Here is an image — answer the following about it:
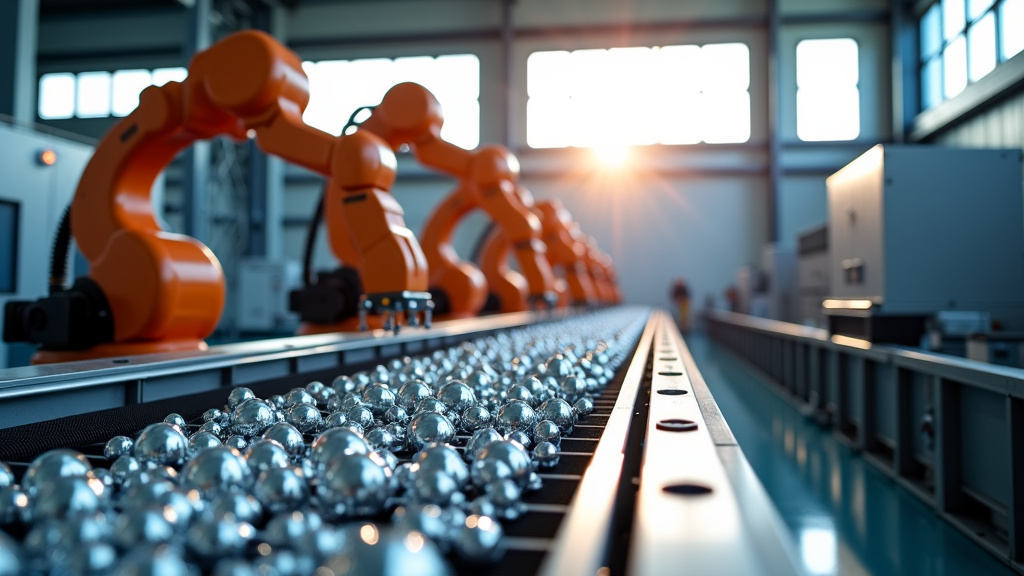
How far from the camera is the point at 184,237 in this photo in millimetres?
2686

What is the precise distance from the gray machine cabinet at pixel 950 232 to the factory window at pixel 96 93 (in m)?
13.5

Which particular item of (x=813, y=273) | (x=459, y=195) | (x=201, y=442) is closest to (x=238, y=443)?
(x=201, y=442)

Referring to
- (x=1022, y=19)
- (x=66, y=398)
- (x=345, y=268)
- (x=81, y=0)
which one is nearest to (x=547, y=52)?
(x=1022, y=19)

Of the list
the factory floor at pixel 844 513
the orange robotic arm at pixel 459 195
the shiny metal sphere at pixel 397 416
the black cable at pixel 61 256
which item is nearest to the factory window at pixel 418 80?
the orange robotic arm at pixel 459 195

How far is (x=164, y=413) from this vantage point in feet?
4.27

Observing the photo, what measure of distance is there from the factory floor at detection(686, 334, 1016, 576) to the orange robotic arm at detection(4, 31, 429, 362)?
178 centimetres

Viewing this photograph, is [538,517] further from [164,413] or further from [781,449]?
[781,449]

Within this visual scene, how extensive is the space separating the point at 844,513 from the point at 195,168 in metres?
10.4

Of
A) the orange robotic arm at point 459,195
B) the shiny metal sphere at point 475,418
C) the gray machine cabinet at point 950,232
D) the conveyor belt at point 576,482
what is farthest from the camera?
the orange robotic arm at point 459,195

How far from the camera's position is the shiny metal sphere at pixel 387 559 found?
42 centimetres

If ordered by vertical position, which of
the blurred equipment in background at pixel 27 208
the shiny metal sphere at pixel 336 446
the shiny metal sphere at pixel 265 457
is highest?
the blurred equipment in background at pixel 27 208

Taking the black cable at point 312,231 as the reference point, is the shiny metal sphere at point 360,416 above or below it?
below

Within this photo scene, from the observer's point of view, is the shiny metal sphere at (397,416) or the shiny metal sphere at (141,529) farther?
the shiny metal sphere at (397,416)

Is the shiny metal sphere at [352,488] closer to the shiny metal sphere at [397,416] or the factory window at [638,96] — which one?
the shiny metal sphere at [397,416]
